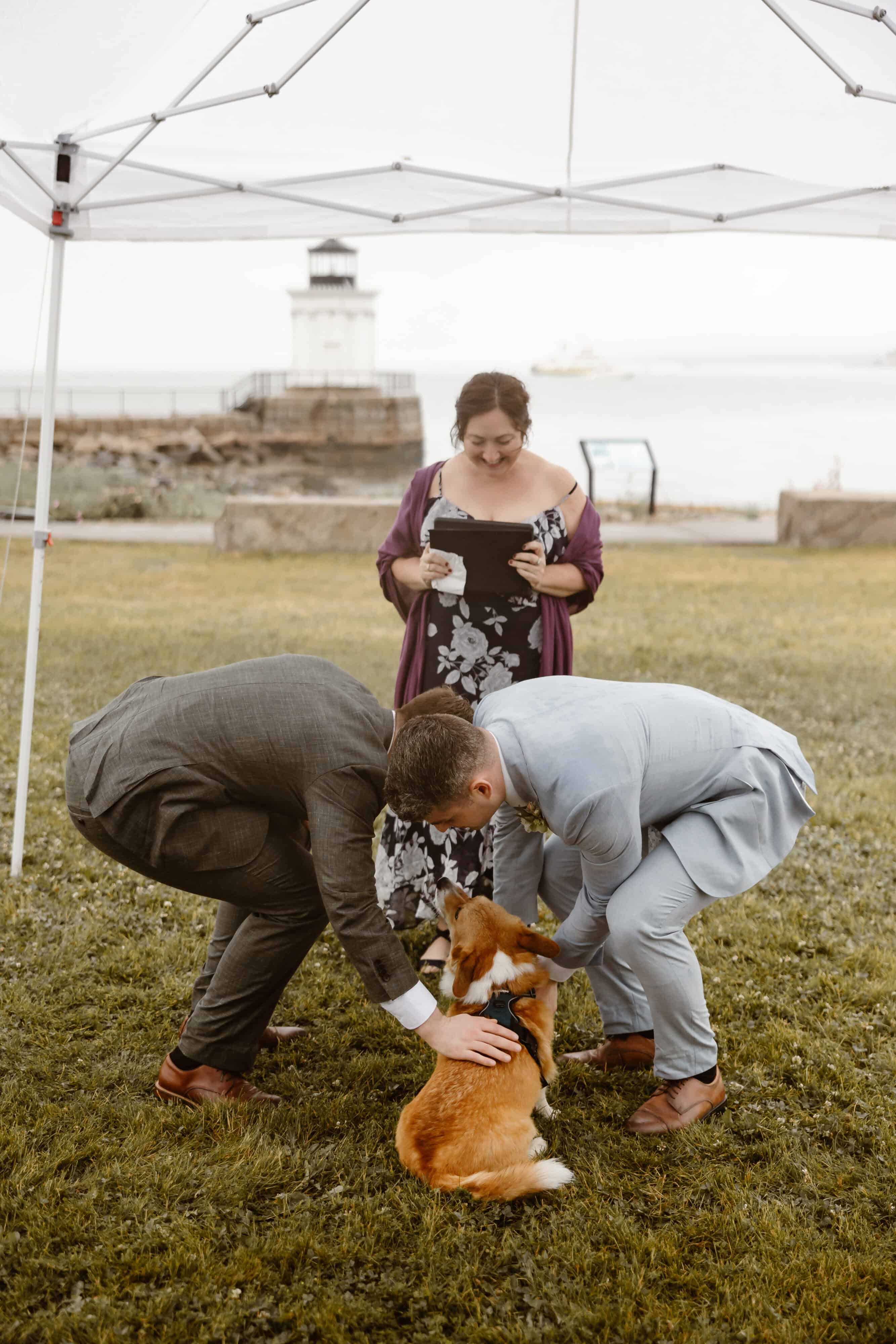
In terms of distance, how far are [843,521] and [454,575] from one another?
13150 mm

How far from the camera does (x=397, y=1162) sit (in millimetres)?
2975

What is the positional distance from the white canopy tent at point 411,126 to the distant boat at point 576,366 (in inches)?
4268

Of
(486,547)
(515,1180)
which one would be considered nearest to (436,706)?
(515,1180)

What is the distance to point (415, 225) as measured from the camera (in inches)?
188

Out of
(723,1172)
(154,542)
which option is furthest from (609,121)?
(154,542)

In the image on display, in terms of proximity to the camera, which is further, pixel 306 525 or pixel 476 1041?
pixel 306 525

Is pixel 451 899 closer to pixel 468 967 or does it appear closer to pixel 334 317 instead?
pixel 468 967

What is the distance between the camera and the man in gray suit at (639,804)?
262 cm

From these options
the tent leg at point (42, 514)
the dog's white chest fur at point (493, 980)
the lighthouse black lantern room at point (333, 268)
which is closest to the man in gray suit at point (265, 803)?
the dog's white chest fur at point (493, 980)

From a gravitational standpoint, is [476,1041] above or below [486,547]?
below

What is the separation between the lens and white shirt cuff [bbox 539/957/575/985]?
3.10m

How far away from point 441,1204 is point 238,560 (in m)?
12.5

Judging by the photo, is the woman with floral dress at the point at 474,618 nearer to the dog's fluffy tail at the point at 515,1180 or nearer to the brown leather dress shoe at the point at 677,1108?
the brown leather dress shoe at the point at 677,1108

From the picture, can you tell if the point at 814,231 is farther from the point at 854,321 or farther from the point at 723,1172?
the point at 854,321
